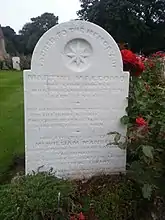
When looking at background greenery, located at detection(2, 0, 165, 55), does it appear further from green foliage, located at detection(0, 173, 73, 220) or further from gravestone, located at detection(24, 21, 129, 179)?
green foliage, located at detection(0, 173, 73, 220)

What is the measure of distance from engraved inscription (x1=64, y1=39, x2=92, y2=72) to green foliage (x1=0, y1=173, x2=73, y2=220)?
1028 mm

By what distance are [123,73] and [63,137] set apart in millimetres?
816

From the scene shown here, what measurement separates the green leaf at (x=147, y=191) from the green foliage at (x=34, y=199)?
2.04ft

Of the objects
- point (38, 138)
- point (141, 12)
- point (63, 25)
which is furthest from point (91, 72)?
point (141, 12)

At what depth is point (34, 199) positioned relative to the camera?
2678 millimetres

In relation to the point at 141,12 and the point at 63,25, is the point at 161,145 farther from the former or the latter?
the point at 141,12

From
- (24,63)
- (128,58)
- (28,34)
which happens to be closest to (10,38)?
(28,34)

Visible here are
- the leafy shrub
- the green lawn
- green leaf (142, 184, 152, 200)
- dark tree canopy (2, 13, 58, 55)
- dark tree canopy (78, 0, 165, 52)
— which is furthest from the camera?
dark tree canopy (2, 13, 58, 55)

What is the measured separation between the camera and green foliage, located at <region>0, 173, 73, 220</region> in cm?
264

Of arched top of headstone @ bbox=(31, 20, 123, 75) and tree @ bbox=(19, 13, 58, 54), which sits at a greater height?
tree @ bbox=(19, 13, 58, 54)

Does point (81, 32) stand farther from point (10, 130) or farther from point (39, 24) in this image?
point (39, 24)

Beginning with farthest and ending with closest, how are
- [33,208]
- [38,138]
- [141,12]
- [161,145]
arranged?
[141,12] → [38,138] → [161,145] → [33,208]

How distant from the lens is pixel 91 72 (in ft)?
10.6

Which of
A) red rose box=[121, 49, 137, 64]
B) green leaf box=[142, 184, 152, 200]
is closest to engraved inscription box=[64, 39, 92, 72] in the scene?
red rose box=[121, 49, 137, 64]
